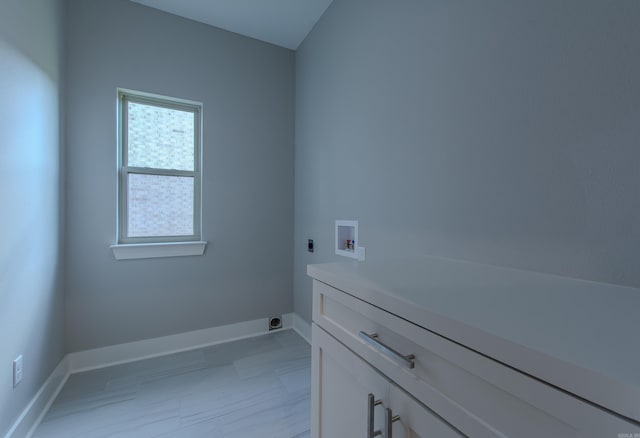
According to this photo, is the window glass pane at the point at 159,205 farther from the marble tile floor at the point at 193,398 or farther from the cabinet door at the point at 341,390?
the cabinet door at the point at 341,390

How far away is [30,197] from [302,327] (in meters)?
2.03

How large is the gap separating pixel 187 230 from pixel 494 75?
2235mm

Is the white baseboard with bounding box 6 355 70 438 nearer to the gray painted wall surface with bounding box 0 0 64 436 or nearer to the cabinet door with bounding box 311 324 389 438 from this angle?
the gray painted wall surface with bounding box 0 0 64 436

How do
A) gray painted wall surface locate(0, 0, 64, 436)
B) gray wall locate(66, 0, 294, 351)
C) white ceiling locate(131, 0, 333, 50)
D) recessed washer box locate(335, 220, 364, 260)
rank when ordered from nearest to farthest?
1. gray painted wall surface locate(0, 0, 64, 436)
2. recessed washer box locate(335, 220, 364, 260)
3. gray wall locate(66, 0, 294, 351)
4. white ceiling locate(131, 0, 333, 50)

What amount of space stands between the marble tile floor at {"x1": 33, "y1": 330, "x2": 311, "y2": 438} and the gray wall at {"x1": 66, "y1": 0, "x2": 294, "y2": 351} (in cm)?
32

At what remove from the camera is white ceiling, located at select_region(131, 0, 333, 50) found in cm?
203

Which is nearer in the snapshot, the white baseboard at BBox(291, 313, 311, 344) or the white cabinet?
the white cabinet

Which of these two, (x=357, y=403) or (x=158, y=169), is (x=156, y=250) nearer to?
(x=158, y=169)

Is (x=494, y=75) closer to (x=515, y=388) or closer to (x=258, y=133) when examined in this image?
(x=515, y=388)

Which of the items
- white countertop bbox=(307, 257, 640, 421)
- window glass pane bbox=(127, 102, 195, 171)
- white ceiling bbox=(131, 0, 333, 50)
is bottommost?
white countertop bbox=(307, 257, 640, 421)

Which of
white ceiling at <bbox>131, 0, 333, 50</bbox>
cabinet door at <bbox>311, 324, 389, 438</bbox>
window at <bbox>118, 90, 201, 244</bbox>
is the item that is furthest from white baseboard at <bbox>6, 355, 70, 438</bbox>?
white ceiling at <bbox>131, 0, 333, 50</bbox>

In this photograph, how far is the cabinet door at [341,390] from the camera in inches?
28.4

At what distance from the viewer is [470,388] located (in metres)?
0.49

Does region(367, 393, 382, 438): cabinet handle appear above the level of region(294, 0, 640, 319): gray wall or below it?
below
